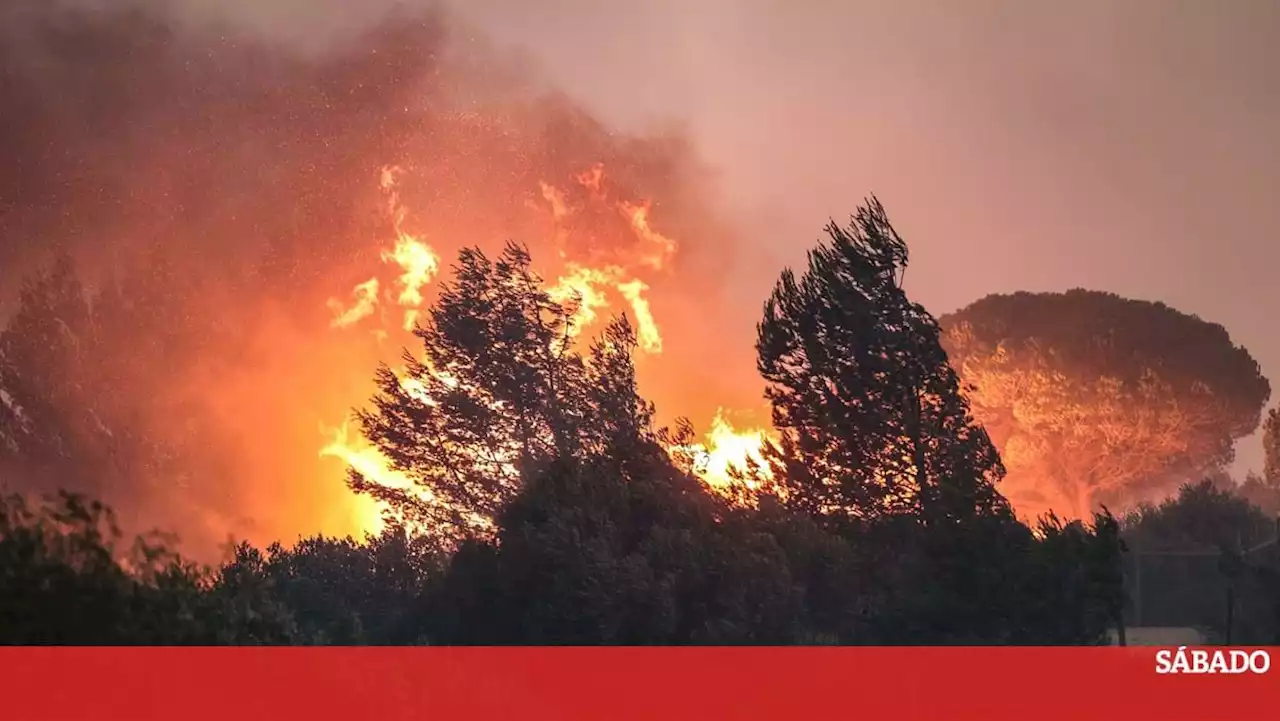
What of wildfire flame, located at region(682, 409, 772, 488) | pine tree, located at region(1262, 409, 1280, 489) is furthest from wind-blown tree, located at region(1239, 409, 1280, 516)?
wildfire flame, located at region(682, 409, 772, 488)

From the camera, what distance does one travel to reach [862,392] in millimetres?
31016

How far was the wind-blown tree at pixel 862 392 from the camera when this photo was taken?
97.7 feet

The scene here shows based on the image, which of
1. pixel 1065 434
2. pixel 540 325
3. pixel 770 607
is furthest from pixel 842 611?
pixel 1065 434

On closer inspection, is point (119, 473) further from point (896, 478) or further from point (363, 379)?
point (896, 478)

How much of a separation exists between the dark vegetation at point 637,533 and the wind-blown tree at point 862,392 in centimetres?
5

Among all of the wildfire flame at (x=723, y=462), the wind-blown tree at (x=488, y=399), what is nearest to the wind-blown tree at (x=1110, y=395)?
the wildfire flame at (x=723, y=462)

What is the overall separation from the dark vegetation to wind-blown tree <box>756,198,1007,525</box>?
0.05 m

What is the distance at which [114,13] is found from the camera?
261 feet

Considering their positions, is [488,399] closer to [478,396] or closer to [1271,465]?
[478,396]

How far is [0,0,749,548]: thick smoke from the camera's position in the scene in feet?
221
